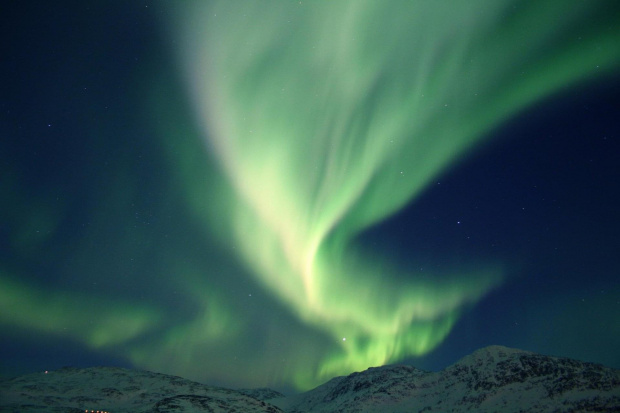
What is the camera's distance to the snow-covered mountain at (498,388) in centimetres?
5241

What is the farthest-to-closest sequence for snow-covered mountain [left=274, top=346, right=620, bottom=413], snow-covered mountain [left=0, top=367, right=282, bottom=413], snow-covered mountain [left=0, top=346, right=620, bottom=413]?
1. snow-covered mountain [left=0, top=367, right=282, bottom=413]
2. snow-covered mountain [left=0, top=346, right=620, bottom=413]
3. snow-covered mountain [left=274, top=346, right=620, bottom=413]

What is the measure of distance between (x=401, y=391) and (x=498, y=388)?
22280mm

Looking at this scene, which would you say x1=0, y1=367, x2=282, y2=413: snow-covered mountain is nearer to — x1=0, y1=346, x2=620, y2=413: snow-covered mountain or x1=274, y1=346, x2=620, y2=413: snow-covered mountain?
x1=0, y1=346, x2=620, y2=413: snow-covered mountain

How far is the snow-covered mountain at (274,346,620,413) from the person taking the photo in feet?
172

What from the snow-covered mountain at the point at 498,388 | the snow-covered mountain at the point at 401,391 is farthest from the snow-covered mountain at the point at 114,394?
the snow-covered mountain at the point at 498,388

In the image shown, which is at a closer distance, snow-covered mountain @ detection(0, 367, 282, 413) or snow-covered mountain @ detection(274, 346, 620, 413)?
snow-covered mountain @ detection(274, 346, 620, 413)

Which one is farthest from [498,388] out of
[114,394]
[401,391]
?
[114,394]

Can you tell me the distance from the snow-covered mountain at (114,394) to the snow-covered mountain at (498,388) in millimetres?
26961

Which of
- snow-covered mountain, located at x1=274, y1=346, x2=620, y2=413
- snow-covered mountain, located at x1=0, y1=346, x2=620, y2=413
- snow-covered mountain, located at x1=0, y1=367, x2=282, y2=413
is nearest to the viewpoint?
snow-covered mountain, located at x1=274, y1=346, x2=620, y2=413

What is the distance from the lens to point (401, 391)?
7894 centimetres

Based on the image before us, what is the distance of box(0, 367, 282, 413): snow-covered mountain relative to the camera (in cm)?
5881

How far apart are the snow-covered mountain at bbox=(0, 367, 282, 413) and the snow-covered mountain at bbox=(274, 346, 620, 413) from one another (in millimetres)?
26961

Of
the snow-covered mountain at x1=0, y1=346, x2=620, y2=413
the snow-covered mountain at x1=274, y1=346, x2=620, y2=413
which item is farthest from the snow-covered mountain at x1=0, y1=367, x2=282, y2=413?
the snow-covered mountain at x1=274, y1=346, x2=620, y2=413

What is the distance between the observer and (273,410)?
219 feet
